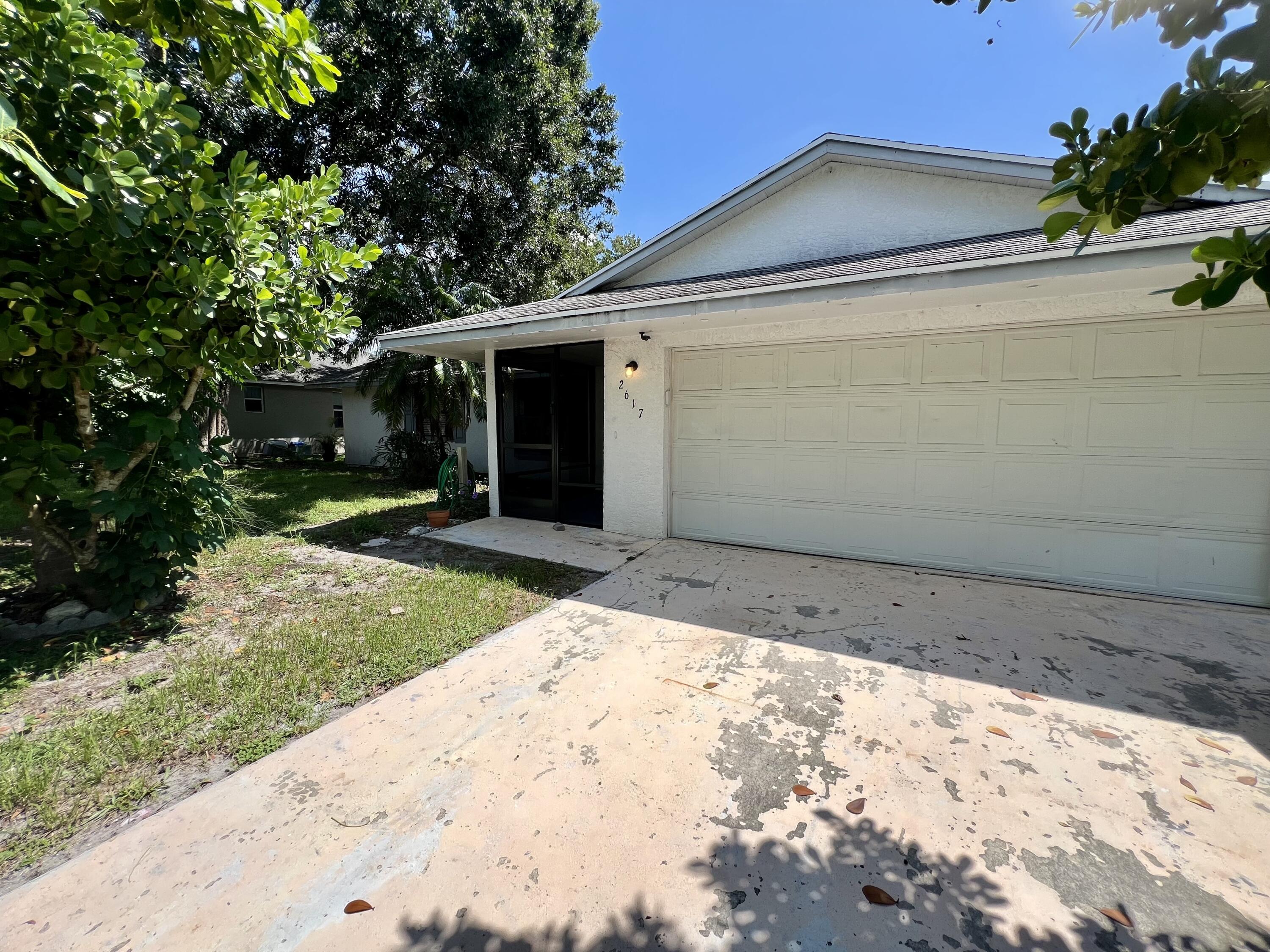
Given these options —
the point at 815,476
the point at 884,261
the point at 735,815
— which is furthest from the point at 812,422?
the point at 735,815

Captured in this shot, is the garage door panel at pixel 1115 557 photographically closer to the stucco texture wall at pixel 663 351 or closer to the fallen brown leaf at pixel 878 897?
the stucco texture wall at pixel 663 351

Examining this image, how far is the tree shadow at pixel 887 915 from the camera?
1.57 meters

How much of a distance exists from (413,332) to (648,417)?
→ 3.51 meters

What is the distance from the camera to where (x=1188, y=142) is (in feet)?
3.52

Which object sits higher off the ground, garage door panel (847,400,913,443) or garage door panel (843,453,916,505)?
garage door panel (847,400,913,443)

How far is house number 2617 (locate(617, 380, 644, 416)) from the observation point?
6656 mm

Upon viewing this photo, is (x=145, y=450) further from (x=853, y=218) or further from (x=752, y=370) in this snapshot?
(x=853, y=218)

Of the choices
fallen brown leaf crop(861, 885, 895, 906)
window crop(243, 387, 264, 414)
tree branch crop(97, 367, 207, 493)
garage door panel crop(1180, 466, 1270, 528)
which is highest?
window crop(243, 387, 264, 414)

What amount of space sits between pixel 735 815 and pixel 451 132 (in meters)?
14.6

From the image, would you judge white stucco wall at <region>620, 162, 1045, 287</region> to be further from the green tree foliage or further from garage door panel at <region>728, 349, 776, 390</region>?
the green tree foliage

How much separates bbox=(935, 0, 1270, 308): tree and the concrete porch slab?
15.6 feet

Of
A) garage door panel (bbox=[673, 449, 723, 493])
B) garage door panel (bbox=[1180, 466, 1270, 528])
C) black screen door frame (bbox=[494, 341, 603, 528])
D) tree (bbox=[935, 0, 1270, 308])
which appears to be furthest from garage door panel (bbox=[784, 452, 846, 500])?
tree (bbox=[935, 0, 1270, 308])

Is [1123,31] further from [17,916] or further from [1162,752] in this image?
[17,916]

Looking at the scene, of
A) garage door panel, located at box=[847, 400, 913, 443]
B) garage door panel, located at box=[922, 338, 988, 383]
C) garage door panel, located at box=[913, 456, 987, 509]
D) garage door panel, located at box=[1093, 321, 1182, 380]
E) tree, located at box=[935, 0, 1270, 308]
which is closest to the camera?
tree, located at box=[935, 0, 1270, 308]
